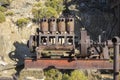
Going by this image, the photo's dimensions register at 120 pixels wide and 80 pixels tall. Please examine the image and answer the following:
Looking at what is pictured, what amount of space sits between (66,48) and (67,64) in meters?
1.37

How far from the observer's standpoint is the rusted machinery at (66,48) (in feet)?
73.5

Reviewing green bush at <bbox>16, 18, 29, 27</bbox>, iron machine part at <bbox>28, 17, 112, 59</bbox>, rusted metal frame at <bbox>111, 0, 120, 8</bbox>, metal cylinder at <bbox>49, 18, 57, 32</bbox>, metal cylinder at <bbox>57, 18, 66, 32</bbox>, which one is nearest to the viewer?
iron machine part at <bbox>28, 17, 112, 59</bbox>

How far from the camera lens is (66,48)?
2362cm

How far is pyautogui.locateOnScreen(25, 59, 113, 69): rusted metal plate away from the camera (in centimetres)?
2221

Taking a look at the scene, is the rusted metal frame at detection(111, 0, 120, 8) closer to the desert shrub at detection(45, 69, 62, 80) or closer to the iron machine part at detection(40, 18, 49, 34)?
the iron machine part at detection(40, 18, 49, 34)

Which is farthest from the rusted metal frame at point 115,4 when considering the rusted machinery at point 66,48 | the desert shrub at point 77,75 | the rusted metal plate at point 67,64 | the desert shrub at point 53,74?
the desert shrub at point 77,75

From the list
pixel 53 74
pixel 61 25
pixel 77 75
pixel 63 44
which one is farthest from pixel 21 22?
pixel 77 75

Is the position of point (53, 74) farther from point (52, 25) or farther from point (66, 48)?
point (52, 25)

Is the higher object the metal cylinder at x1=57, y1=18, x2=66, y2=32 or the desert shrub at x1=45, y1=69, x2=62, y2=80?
the metal cylinder at x1=57, y1=18, x2=66, y2=32

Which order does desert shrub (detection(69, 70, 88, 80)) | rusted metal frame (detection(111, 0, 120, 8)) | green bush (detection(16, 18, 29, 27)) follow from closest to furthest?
desert shrub (detection(69, 70, 88, 80)) → green bush (detection(16, 18, 29, 27)) → rusted metal frame (detection(111, 0, 120, 8))

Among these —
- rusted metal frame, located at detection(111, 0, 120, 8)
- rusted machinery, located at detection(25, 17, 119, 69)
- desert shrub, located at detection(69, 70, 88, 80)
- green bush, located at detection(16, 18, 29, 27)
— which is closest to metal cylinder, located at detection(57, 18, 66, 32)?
rusted machinery, located at detection(25, 17, 119, 69)

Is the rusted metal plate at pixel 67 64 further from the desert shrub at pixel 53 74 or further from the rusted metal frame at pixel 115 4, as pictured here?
the rusted metal frame at pixel 115 4

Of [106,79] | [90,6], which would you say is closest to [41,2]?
[90,6]

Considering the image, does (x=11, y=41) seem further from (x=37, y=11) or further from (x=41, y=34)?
(x=41, y=34)
